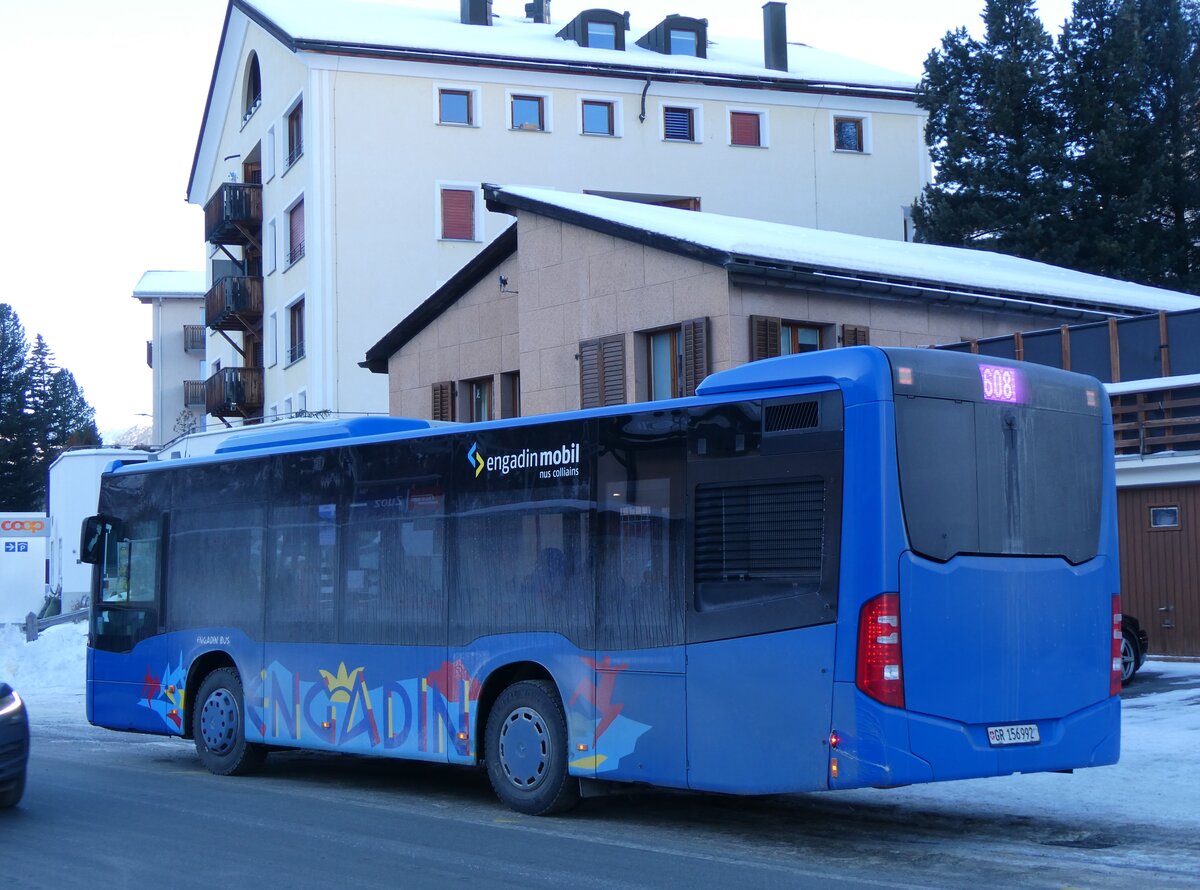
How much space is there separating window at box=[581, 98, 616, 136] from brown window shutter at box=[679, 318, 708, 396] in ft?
72.5

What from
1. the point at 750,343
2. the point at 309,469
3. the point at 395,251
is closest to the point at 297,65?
the point at 395,251

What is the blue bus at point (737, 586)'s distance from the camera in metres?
9.05

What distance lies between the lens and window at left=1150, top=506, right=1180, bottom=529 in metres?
21.2

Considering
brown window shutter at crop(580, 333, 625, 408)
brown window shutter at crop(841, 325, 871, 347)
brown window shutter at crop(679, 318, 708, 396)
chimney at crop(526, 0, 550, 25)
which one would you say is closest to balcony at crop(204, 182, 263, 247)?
chimney at crop(526, 0, 550, 25)

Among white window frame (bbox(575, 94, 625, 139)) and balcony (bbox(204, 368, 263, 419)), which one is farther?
balcony (bbox(204, 368, 263, 419))

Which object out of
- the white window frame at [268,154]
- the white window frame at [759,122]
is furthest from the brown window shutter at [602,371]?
the white window frame at [759,122]

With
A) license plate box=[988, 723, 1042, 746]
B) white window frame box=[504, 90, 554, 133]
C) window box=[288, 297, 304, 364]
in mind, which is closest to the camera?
license plate box=[988, 723, 1042, 746]

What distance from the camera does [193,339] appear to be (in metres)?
82.4

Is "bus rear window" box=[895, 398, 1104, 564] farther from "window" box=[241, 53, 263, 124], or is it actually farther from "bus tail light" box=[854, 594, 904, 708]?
"window" box=[241, 53, 263, 124]

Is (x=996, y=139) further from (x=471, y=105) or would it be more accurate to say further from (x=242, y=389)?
(x=242, y=389)

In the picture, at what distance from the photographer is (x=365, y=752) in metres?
12.5

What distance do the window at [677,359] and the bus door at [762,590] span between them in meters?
13.7

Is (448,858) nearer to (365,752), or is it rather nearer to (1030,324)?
(365,752)

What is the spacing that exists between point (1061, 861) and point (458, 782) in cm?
599
